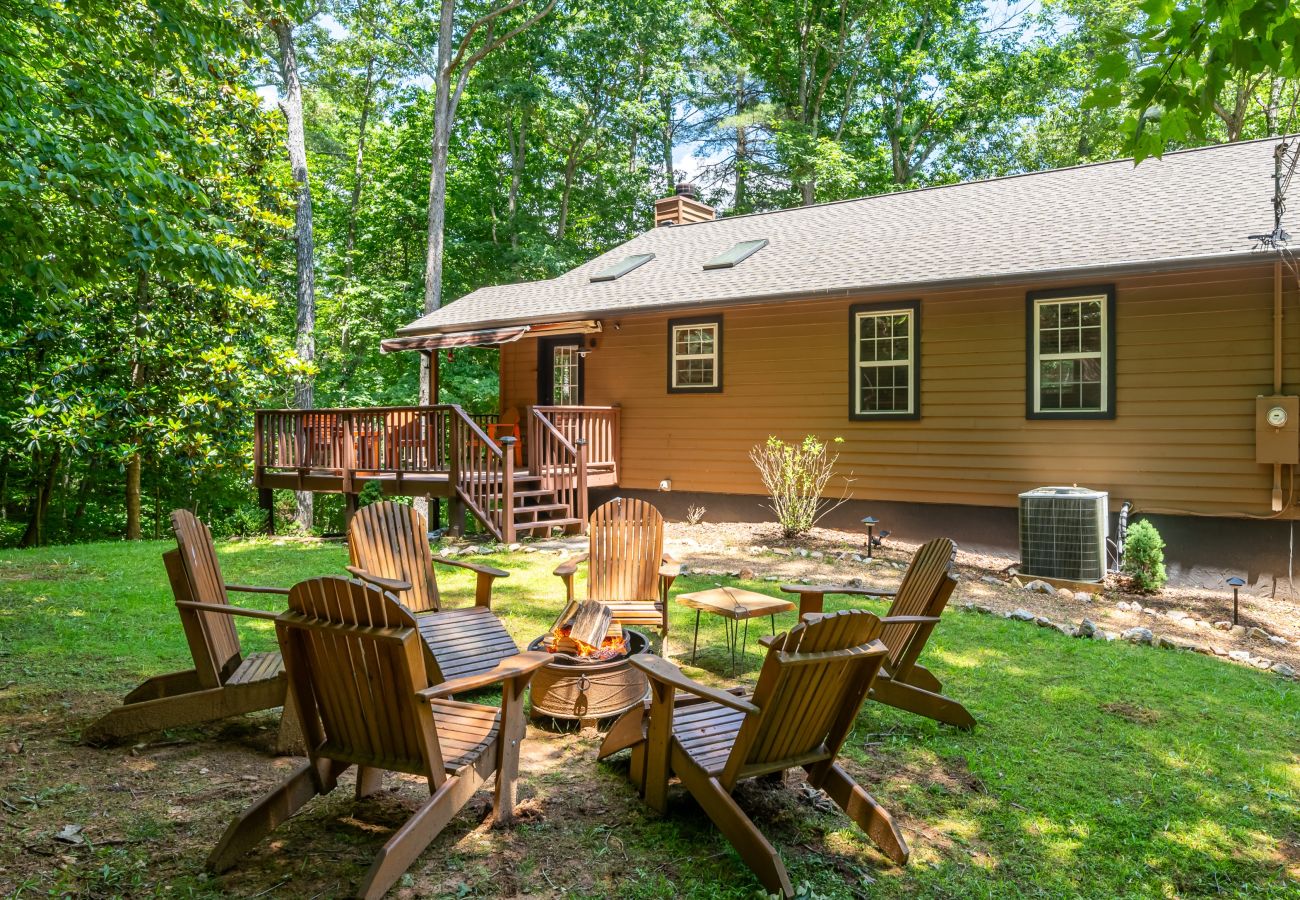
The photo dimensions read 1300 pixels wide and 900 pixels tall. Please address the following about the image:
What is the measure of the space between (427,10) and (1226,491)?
19498 mm

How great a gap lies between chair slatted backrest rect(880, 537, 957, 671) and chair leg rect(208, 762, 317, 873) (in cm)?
267

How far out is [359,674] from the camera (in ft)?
8.60

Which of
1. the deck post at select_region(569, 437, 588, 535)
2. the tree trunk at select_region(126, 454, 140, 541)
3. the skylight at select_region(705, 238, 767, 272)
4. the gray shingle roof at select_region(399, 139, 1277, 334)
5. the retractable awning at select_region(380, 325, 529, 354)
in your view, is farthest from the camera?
the tree trunk at select_region(126, 454, 140, 541)

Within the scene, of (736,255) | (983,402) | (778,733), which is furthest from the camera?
(736,255)

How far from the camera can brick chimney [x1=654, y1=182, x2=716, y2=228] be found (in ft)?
52.1

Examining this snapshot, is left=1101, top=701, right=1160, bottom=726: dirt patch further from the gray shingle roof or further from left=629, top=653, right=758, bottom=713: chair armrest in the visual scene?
the gray shingle roof

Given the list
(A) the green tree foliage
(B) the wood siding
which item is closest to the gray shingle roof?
(B) the wood siding

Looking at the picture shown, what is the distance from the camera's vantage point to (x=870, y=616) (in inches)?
107

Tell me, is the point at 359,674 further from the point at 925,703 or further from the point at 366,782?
the point at 925,703

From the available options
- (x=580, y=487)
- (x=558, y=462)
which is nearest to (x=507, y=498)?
(x=558, y=462)

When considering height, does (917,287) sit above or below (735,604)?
above

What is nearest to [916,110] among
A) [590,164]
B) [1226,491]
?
[590,164]

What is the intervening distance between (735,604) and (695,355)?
23.2ft

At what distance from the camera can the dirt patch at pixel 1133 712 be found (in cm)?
410
